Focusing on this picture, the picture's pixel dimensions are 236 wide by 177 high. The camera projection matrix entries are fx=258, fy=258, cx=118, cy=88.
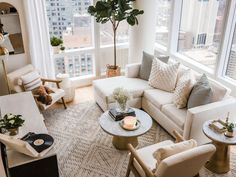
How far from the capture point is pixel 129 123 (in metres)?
3.21

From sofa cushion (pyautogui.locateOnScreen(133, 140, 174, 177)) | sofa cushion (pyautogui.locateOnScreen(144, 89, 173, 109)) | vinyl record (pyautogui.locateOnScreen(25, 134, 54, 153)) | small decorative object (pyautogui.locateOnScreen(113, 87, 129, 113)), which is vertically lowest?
sofa cushion (pyautogui.locateOnScreen(133, 140, 174, 177))

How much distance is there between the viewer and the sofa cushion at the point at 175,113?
11.2 feet

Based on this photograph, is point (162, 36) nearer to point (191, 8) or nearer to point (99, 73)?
point (191, 8)

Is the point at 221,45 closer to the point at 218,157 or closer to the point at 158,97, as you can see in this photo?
the point at 158,97

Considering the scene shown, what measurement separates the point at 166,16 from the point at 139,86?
5.37 ft

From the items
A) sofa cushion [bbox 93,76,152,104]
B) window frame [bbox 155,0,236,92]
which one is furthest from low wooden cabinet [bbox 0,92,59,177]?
A: window frame [bbox 155,0,236,92]

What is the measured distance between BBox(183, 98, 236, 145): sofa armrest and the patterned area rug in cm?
45

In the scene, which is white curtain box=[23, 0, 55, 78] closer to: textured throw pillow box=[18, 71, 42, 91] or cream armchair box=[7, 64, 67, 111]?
cream armchair box=[7, 64, 67, 111]

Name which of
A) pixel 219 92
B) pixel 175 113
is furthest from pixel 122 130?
pixel 219 92

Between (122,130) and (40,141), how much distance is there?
101 cm

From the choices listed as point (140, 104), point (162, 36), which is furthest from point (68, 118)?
point (162, 36)

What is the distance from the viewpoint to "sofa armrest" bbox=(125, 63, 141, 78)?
4535mm

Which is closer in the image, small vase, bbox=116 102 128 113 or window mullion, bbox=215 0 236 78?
small vase, bbox=116 102 128 113

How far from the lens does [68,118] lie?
4230 millimetres
